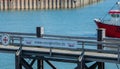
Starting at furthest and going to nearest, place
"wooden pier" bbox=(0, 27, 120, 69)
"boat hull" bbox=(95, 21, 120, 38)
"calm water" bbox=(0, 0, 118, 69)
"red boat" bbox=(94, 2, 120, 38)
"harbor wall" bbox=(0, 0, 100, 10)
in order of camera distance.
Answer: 1. "harbor wall" bbox=(0, 0, 100, 10)
2. "boat hull" bbox=(95, 21, 120, 38)
3. "red boat" bbox=(94, 2, 120, 38)
4. "calm water" bbox=(0, 0, 118, 69)
5. "wooden pier" bbox=(0, 27, 120, 69)

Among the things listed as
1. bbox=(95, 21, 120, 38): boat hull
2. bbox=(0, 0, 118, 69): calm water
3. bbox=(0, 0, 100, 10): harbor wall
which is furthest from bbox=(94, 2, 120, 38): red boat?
bbox=(0, 0, 100, 10): harbor wall

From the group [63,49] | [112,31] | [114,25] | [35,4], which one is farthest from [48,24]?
[63,49]

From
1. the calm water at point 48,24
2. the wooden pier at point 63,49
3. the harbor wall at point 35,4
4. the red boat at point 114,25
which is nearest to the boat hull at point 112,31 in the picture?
the red boat at point 114,25

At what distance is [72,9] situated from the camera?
412 feet

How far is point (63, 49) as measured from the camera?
20.8 m

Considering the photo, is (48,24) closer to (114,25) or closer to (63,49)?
(114,25)

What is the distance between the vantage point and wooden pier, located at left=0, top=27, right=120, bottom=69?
64.4ft

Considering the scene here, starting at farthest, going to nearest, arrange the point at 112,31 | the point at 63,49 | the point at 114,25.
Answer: the point at 112,31, the point at 114,25, the point at 63,49

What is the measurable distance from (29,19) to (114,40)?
76.8 m

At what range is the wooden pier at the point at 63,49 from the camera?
64.4 ft

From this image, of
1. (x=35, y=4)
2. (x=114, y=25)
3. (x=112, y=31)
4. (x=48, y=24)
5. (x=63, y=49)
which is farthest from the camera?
(x=35, y=4)

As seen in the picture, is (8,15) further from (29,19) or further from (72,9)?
(72,9)

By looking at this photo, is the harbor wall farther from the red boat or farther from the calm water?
the red boat

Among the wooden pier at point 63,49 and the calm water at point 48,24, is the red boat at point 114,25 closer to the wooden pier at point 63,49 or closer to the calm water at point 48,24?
the calm water at point 48,24
